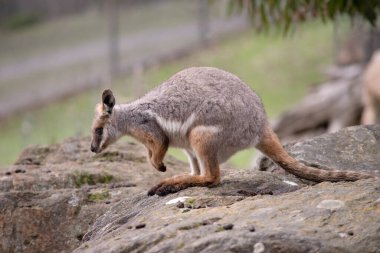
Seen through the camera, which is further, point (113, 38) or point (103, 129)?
point (113, 38)

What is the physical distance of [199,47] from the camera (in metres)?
23.5

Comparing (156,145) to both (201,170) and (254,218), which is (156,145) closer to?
(201,170)

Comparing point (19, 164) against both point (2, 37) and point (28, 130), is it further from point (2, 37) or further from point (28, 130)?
point (2, 37)

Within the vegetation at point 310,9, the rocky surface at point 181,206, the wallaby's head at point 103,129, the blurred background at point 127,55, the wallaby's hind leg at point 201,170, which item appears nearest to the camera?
the rocky surface at point 181,206

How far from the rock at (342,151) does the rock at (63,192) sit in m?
1.22

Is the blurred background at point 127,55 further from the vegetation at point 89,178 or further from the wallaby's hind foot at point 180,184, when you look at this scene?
the wallaby's hind foot at point 180,184

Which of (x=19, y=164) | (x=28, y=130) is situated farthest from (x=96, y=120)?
(x=28, y=130)

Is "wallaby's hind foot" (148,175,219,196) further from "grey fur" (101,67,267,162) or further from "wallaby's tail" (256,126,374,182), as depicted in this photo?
"wallaby's tail" (256,126,374,182)

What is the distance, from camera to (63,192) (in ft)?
21.7

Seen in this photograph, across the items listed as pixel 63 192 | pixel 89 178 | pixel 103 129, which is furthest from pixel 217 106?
pixel 89 178

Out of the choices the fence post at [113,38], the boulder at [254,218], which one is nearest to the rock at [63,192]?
the boulder at [254,218]

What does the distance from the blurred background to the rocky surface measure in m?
11.6

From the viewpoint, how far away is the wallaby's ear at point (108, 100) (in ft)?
20.4

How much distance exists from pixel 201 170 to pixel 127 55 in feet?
56.8
